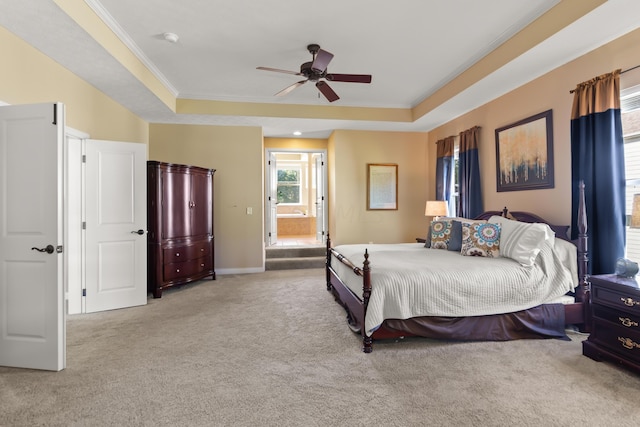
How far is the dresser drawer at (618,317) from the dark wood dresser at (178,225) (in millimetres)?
4712

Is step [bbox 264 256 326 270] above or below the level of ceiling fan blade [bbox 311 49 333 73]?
below

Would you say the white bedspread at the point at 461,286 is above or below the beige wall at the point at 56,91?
below

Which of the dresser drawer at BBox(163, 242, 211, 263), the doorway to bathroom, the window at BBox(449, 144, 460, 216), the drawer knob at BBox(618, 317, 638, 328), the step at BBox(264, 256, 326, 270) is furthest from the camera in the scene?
the doorway to bathroom

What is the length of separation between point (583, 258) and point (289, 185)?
26.2 ft

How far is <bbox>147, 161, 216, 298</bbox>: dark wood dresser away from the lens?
14.6 ft

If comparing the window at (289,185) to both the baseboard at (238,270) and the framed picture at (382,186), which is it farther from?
the baseboard at (238,270)

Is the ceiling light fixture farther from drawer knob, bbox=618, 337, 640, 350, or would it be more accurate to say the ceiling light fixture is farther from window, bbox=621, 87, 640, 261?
drawer knob, bbox=618, 337, 640, 350

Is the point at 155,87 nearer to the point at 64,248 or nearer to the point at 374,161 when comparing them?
the point at 64,248

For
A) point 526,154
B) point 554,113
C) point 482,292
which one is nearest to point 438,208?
point 526,154

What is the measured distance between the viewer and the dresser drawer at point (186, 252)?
4.60 meters

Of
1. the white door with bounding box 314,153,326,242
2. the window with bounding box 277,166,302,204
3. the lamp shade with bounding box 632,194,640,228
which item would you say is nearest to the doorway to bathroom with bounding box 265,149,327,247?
the window with bounding box 277,166,302,204

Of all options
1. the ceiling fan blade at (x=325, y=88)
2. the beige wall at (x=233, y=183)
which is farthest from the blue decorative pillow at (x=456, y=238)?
the beige wall at (x=233, y=183)

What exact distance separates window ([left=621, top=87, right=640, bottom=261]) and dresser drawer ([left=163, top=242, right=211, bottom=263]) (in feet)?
16.8

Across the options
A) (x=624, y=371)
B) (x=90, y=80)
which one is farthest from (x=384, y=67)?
(x=624, y=371)
